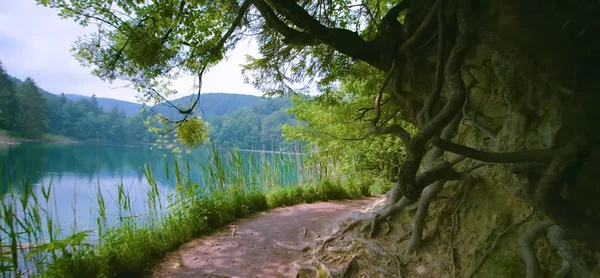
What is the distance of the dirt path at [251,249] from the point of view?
8.93 ft

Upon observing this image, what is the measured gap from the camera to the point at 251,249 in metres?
3.20

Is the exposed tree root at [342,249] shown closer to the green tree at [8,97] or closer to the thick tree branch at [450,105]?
the thick tree branch at [450,105]

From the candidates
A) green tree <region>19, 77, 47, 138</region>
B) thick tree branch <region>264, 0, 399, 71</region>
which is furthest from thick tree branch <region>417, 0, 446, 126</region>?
green tree <region>19, 77, 47, 138</region>

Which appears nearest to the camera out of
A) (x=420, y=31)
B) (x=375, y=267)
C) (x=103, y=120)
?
(x=420, y=31)

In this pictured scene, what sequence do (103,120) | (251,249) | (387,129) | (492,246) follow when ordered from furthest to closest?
(103,120)
(251,249)
(387,129)
(492,246)

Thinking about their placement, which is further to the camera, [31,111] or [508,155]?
[31,111]

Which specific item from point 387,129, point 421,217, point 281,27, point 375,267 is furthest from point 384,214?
point 281,27

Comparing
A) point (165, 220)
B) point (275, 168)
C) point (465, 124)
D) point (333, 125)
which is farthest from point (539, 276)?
point (333, 125)

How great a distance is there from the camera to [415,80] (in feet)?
9.32

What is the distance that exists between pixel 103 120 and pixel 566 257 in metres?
20.6

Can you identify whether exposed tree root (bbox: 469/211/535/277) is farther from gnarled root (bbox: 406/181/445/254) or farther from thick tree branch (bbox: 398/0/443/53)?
thick tree branch (bbox: 398/0/443/53)

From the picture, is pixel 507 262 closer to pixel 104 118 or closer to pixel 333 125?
pixel 333 125

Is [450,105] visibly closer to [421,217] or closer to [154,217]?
[421,217]

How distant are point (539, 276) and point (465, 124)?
1.33 m
